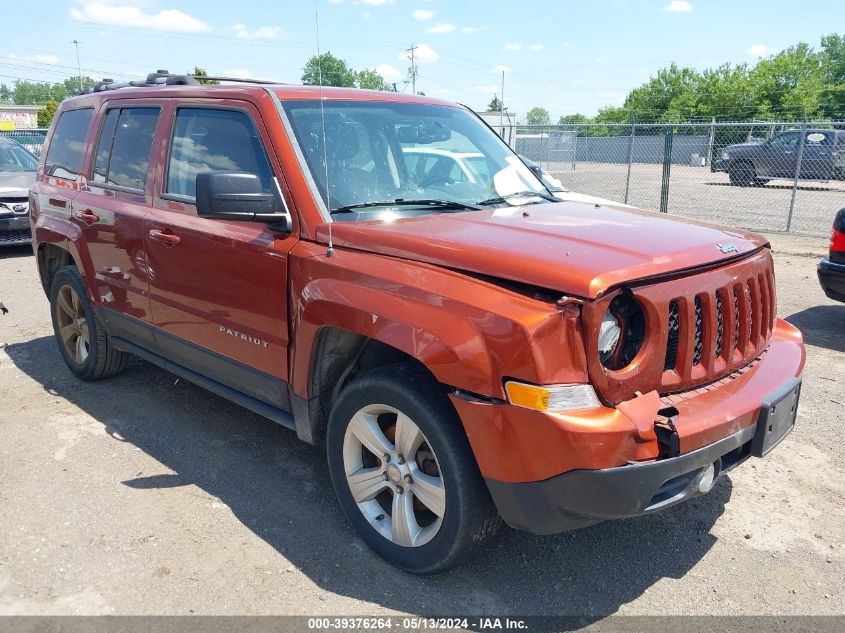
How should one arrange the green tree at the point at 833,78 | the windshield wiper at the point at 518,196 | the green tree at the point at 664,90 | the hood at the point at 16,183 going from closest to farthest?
the windshield wiper at the point at 518,196
the hood at the point at 16,183
the green tree at the point at 833,78
the green tree at the point at 664,90

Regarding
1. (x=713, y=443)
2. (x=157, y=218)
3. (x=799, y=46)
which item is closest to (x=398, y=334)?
(x=713, y=443)

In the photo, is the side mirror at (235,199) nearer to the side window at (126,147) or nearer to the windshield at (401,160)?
the windshield at (401,160)

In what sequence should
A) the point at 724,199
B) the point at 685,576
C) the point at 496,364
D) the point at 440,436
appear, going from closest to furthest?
the point at 496,364
the point at 440,436
the point at 685,576
the point at 724,199

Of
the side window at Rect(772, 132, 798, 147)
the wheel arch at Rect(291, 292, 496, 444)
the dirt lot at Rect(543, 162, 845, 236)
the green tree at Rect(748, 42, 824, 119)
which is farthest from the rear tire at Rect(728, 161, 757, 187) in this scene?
the green tree at Rect(748, 42, 824, 119)

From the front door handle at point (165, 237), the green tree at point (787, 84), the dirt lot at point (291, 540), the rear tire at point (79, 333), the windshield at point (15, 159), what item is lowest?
the dirt lot at point (291, 540)

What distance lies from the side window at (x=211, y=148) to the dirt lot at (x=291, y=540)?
1.58 meters

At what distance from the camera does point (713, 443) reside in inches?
97.7

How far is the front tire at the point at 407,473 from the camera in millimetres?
2594

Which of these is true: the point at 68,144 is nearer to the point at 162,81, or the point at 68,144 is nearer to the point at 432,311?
the point at 162,81

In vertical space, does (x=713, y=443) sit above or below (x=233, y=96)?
below

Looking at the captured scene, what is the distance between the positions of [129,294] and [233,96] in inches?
60.9

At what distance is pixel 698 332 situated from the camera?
2.67 m

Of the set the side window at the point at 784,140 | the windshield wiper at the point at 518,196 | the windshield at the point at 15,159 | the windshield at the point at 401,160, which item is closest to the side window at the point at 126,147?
the windshield at the point at 401,160

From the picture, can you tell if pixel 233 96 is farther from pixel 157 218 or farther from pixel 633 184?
pixel 633 184
